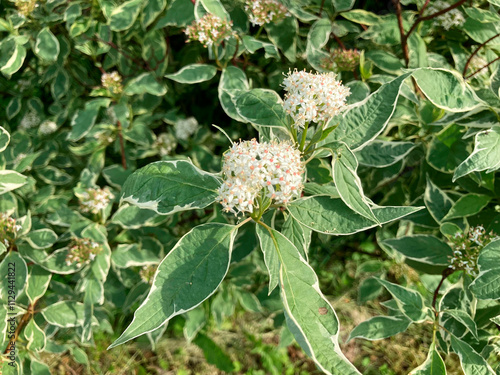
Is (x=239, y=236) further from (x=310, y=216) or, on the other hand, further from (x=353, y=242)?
(x=353, y=242)

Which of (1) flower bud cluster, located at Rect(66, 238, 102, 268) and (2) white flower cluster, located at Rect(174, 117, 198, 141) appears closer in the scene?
(1) flower bud cluster, located at Rect(66, 238, 102, 268)

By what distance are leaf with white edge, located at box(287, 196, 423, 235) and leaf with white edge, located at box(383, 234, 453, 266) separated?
1.79 feet

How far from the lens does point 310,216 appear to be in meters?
1.14

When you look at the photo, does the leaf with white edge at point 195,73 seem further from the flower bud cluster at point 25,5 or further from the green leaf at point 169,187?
the flower bud cluster at point 25,5

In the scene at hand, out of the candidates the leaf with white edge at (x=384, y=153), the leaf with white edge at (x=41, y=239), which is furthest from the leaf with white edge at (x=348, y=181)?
the leaf with white edge at (x=41, y=239)

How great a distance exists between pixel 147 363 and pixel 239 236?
1193mm

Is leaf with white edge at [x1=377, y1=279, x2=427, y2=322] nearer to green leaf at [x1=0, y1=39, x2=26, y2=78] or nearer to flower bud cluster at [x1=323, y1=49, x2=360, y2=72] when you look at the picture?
flower bud cluster at [x1=323, y1=49, x2=360, y2=72]

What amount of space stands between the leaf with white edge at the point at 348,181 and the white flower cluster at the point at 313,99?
0.11 m

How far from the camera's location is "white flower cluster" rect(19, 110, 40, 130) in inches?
87.1

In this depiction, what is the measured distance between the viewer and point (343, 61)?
1554 millimetres

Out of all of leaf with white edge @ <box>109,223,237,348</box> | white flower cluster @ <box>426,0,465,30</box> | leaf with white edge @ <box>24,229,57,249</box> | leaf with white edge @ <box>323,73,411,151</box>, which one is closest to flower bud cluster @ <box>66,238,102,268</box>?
leaf with white edge @ <box>24,229,57,249</box>

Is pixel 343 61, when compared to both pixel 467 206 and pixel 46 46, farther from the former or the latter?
pixel 46 46

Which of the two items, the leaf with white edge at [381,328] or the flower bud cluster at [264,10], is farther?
the flower bud cluster at [264,10]

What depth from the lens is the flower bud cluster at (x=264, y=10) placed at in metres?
1.53
